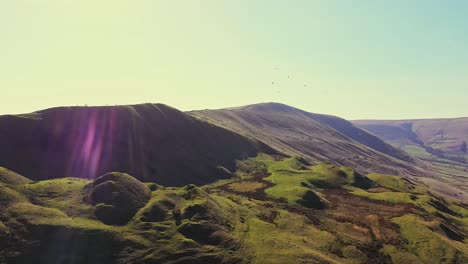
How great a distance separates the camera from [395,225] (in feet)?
274

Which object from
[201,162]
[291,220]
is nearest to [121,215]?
[291,220]

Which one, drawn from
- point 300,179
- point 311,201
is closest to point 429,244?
point 311,201

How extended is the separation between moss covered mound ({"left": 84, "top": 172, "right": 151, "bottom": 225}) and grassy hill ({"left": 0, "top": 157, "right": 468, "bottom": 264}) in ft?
0.78

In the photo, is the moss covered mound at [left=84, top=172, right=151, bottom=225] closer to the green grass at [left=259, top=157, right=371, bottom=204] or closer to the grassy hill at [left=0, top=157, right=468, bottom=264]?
the grassy hill at [left=0, top=157, right=468, bottom=264]

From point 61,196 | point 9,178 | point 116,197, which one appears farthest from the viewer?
point 61,196

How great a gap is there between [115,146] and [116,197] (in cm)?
5720

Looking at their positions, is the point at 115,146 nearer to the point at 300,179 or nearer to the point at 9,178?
the point at 9,178

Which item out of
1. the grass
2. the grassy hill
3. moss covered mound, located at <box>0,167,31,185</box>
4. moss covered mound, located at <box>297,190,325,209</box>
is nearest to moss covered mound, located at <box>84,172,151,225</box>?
the grassy hill

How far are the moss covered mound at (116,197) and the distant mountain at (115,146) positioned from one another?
36461mm

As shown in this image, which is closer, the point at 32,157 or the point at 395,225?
the point at 395,225

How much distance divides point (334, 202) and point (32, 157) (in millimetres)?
82122

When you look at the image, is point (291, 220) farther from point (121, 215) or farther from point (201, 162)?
point (201, 162)

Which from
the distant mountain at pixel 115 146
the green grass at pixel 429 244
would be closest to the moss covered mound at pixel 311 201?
the green grass at pixel 429 244

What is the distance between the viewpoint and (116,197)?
2872 inches
